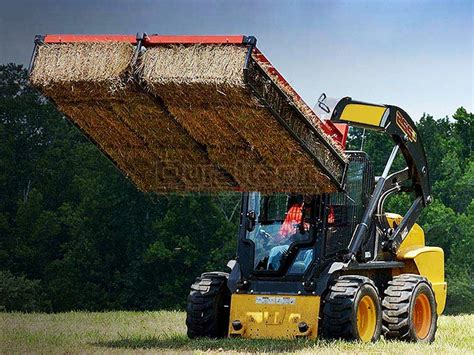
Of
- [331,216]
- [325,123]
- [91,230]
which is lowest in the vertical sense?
[331,216]

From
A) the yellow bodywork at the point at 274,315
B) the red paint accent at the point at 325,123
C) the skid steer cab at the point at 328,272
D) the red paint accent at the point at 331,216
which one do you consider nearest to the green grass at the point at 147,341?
the yellow bodywork at the point at 274,315

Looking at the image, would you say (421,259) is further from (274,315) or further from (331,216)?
(274,315)

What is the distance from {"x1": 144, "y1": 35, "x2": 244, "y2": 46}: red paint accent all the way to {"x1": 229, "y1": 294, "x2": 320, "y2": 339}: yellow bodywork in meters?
3.01

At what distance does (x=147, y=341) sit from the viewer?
11695 mm

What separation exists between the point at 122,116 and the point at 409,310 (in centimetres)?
385

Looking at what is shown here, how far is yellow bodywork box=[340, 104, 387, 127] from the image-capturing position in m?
11.8

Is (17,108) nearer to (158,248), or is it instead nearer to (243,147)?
(158,248)

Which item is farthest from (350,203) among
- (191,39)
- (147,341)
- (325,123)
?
(191,39)

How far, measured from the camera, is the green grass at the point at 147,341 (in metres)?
10.6

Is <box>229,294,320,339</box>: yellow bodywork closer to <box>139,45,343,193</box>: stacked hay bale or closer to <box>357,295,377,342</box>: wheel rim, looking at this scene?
<box>357,295,377,342</box>: wheel rim

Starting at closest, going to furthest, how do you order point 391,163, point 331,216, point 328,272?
point 328,272
point 331,216
point 391,163

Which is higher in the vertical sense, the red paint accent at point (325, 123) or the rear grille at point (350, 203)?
the red paint accent at point (325, 123)

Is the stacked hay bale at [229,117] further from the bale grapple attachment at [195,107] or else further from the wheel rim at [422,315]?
the wheel rim at [422,315]

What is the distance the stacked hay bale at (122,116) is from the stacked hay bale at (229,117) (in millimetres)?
229
